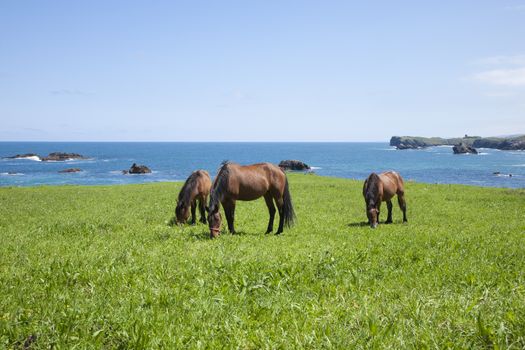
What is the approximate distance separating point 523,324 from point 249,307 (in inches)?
156

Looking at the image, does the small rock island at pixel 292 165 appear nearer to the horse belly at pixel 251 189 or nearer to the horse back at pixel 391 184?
the horse back at pixel 391 184

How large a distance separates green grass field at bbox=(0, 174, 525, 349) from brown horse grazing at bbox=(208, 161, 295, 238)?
4.23 ft

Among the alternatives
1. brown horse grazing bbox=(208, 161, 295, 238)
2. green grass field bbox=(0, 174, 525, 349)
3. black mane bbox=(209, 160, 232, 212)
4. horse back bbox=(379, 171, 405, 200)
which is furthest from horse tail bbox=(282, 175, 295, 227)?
horse back bbox=(379, 171, 405, 200)

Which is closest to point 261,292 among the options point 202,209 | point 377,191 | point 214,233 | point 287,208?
point 214,233

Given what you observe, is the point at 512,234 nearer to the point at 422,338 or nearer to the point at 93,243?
the point at 422,338

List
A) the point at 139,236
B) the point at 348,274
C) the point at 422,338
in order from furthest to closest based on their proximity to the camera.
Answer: the point at 139,236 → the point at 348,274 → the point at 422,338

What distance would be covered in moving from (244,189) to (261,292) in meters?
7.53

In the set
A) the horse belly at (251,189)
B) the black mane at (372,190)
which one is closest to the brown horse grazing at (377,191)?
the black mane at (372,190)

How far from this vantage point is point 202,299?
6.57 meters

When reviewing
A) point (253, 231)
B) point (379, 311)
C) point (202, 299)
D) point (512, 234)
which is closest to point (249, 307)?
point (202, 299)

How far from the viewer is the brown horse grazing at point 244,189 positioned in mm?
13461

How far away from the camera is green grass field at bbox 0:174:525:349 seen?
5152 millimetres

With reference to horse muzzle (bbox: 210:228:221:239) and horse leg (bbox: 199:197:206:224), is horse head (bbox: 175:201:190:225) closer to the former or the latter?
horse leg (bbox: 199:197:206:224)

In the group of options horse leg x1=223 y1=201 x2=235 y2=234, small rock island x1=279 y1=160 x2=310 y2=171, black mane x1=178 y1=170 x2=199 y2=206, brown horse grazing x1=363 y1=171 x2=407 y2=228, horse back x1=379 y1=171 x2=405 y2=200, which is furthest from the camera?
small rock island x1=279 y1=160 x2=310 y2=171
